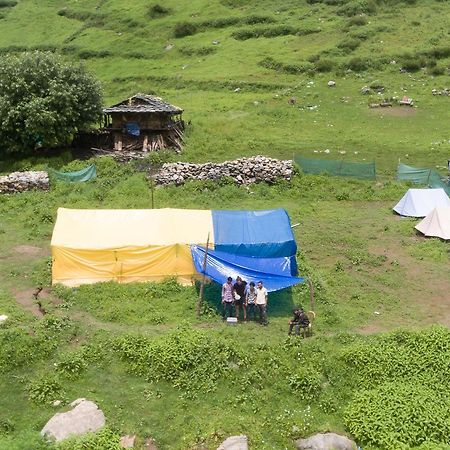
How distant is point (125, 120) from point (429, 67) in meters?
25.1

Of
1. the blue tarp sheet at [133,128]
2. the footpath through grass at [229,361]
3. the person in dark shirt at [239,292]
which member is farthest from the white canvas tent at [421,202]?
the blue tarp sheet at [133,128]

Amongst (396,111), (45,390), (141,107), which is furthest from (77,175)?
(396,111)

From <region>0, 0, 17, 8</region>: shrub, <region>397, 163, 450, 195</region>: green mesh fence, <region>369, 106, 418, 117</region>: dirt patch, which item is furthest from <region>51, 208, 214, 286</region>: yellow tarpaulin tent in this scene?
<region>0, 0, 17, 8</region>: shrub

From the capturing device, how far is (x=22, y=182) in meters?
26.5

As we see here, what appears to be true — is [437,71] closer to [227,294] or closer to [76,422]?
[227,294]

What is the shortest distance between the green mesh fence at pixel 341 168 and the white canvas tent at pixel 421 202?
4012 millimetres

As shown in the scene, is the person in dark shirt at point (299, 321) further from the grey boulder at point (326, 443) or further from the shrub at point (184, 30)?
the shrub at point (184, 30)

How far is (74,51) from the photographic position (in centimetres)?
6103

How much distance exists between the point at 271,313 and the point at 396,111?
26364 mm

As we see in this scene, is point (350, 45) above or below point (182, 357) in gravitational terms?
above

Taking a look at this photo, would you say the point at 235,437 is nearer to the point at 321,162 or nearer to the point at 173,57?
the point at 321,162

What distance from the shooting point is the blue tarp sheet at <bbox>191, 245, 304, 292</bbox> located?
16344 mm

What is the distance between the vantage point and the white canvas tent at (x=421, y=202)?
23812mm

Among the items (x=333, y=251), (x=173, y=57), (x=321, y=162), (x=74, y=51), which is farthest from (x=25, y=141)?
(x=74, y=51)
